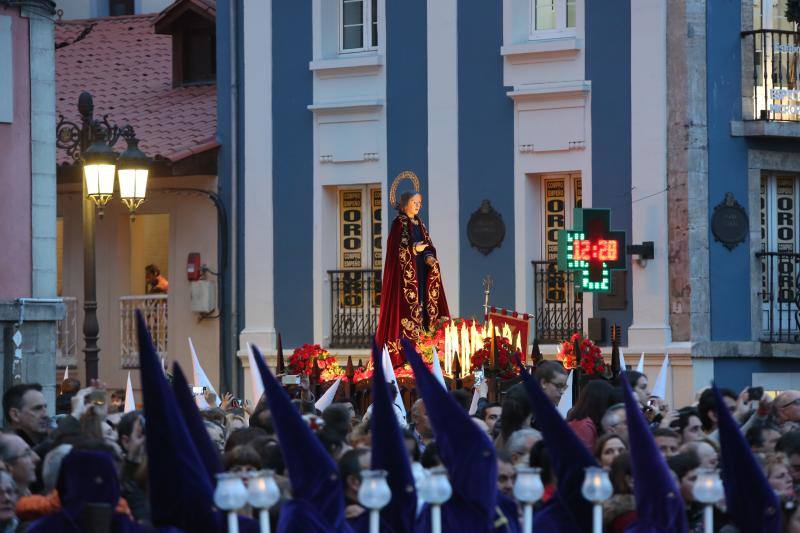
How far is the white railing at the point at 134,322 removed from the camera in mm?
28250

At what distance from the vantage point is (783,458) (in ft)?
32.2

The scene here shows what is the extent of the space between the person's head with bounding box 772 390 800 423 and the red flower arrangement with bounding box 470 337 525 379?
5.67 meters

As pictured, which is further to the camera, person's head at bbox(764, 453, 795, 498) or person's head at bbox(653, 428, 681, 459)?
person's head at bbox(653, 428, 681, 459)

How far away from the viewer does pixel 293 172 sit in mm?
26531

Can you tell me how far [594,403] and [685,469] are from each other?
287cm

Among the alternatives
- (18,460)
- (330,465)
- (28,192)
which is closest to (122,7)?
(28,192)

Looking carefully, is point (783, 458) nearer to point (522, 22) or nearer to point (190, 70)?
Answer: point (522, 22)

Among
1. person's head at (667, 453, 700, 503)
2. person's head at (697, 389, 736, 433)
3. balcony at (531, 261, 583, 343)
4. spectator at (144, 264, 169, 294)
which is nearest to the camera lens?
person's head at (667, 453, 700, 503)

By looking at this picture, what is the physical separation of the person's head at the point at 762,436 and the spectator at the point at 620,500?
6.44ft

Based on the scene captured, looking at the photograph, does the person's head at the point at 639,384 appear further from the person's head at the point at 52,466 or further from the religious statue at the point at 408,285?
the religious statue at the point at 408,285

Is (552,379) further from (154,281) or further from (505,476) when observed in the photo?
(154,281)

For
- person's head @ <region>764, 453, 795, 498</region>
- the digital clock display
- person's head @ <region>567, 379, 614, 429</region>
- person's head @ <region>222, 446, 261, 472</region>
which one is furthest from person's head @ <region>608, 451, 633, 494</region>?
the digital clock display

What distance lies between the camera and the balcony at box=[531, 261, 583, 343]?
81.0 feet

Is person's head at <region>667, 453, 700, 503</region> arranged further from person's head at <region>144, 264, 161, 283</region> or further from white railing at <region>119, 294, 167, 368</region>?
person's head at <region>144, 264, 161, 283</region>
